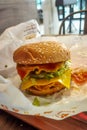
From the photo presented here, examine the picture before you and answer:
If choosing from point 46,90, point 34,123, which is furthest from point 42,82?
point 34,123

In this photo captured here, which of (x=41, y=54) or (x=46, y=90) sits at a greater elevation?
(x=41, y=54)

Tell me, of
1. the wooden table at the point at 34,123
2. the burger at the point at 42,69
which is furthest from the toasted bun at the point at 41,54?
the wooden table at the point at 34,123

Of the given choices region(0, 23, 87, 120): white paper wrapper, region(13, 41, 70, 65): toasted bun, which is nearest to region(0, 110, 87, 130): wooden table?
region(0, 23, 87, 120): white paper wrapper

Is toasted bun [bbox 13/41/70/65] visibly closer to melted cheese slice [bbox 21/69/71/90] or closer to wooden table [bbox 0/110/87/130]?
melted cheese slice [bbox 21/69/71/90]

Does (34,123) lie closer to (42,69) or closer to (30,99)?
(30,99)

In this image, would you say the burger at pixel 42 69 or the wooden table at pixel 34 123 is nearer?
the wooden table at pixel 34 123

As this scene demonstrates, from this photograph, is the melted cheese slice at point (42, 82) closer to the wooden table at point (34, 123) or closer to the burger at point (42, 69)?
the burger at point (42, 69)

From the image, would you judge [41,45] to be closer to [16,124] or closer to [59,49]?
[59,49]
